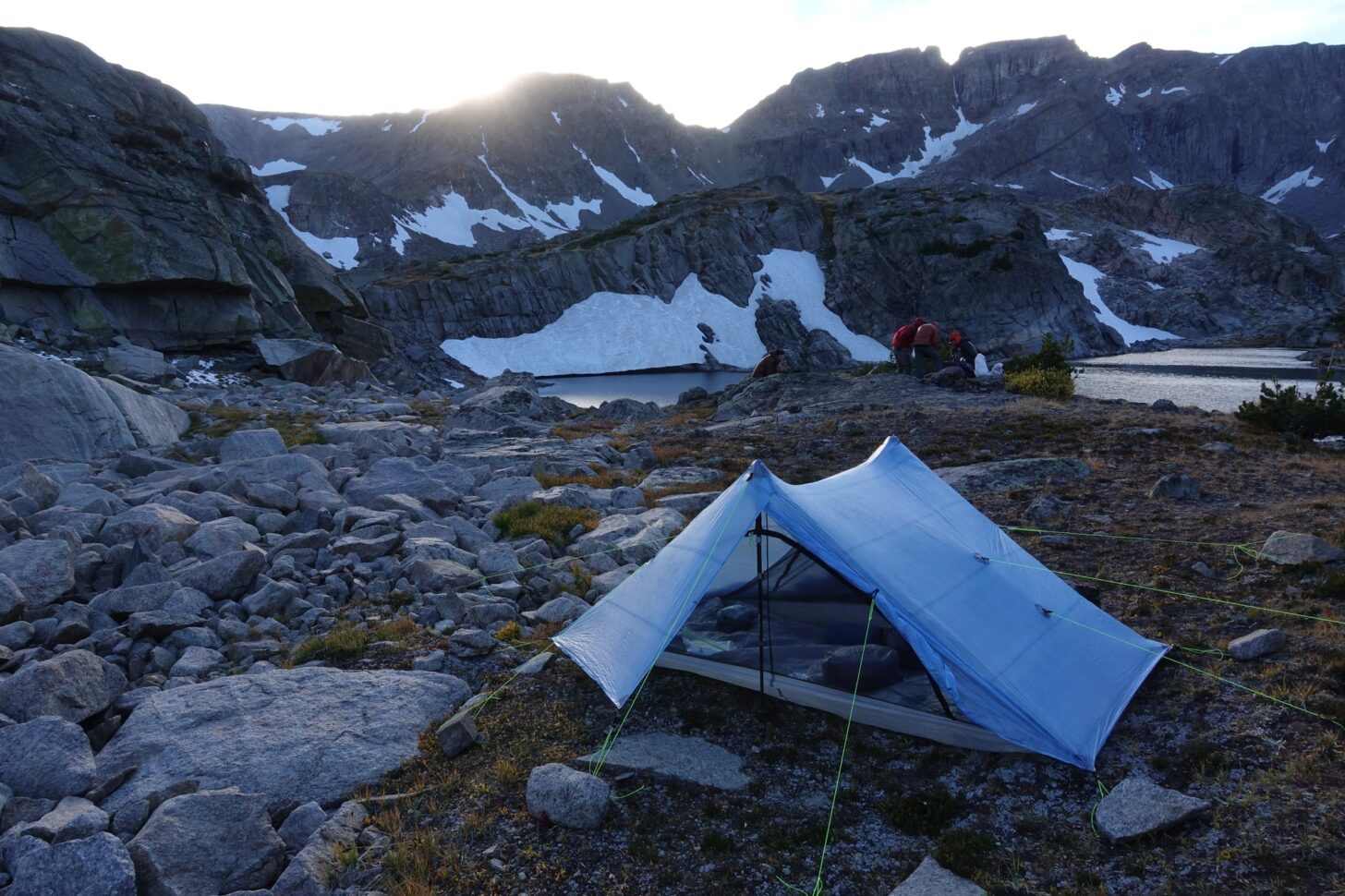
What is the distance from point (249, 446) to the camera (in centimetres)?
1480

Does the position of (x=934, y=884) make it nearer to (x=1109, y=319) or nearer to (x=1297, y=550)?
(x=1297, y=550)

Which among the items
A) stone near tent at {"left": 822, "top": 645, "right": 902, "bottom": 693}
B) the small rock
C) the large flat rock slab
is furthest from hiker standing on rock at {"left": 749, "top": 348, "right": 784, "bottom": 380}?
the small rock

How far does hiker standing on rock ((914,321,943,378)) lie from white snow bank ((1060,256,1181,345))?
5637cm

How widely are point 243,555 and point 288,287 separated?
35.3 metres

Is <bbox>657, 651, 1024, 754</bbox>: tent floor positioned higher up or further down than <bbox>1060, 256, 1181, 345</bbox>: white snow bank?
higher up

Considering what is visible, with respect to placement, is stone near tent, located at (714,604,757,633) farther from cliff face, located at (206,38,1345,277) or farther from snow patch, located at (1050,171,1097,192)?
snow patch, located at (1050,171,1097,192)

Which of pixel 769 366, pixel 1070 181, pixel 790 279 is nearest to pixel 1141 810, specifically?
pixel 769 366

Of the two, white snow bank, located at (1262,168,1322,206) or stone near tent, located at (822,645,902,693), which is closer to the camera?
stone near tent, located at (822,645,902,693)

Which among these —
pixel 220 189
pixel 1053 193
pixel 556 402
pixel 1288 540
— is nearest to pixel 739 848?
pixel 1288 540

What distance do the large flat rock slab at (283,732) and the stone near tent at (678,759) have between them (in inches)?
65.9

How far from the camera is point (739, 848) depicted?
4.75 m

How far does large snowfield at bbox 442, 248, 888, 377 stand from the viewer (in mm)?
72000

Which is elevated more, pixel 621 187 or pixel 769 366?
pixel 621 187

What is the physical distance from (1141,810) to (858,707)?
1.99m
